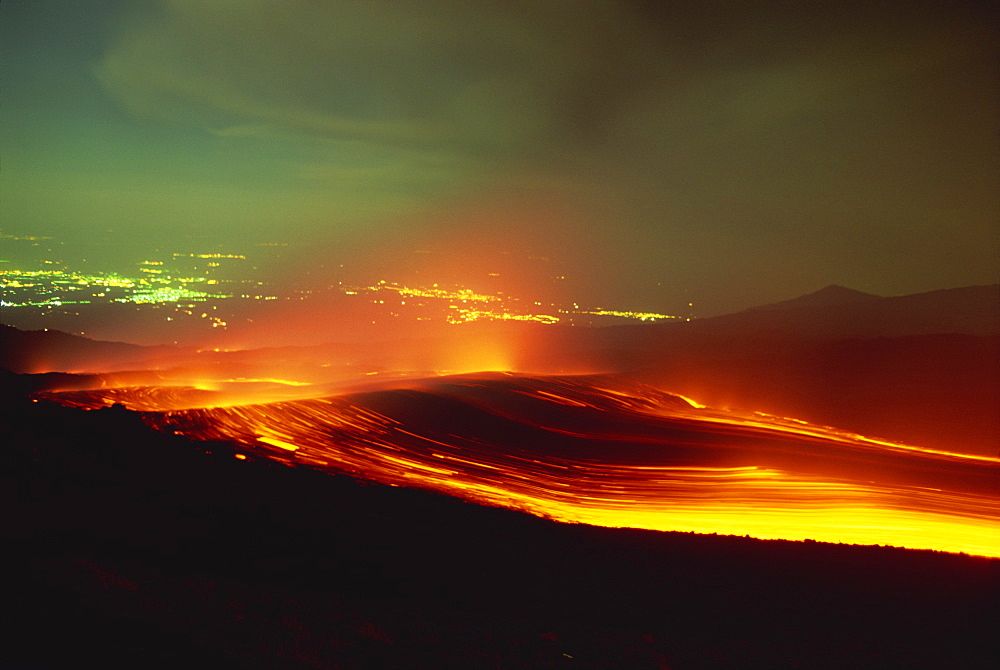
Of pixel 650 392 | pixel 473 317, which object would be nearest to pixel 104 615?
pixel 650 392

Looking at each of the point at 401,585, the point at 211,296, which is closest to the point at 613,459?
the point at 401,585

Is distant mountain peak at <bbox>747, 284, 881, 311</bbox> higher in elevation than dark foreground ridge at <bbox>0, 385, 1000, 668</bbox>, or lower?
higher

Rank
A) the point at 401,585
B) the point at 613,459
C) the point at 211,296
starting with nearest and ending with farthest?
the point at 401,585 → the point at 613,459 → the point at 211,296

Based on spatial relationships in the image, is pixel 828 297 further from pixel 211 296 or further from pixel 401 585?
pixel 401 585

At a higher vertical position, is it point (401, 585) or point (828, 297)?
point (828, 297)

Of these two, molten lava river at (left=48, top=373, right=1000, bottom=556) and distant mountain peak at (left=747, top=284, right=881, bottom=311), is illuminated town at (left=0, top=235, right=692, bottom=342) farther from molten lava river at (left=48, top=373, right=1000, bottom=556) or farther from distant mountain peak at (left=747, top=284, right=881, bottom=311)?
molten lava river at (left=48, top=373, right=1000, bottom=556)

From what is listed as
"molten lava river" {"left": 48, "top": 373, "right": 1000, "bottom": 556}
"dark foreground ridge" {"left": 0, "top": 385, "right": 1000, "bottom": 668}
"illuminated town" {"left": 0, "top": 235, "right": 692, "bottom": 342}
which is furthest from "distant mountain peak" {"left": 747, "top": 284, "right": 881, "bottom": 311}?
"dark foreground ridge" {"left": 0, "top": 385, "right": 1000, "bottom": 668}
